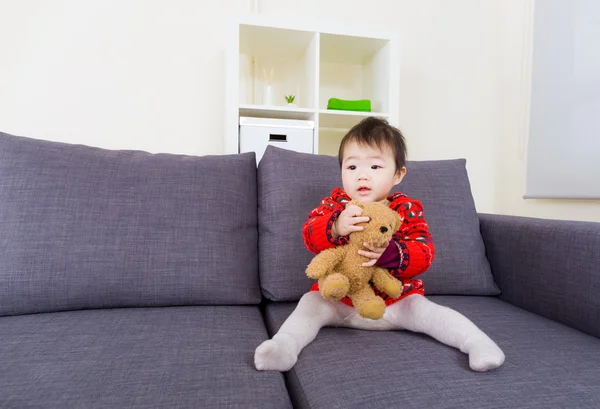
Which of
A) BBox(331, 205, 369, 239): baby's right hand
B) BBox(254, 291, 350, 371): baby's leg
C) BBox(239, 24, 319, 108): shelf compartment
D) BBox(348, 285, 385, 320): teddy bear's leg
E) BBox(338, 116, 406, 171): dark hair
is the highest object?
BBox(239, 24, 319, 108): shelf compartment

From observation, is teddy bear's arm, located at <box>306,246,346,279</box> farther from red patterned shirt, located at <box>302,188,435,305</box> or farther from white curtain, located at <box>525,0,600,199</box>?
white curtain, located at <box>525,0,600,199</box>

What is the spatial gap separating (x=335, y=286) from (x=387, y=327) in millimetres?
215

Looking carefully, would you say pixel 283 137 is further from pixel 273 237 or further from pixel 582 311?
pixel 582 311

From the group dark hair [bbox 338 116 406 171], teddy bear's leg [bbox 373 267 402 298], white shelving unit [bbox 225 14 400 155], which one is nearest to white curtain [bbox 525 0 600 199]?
white shelving unit [bbox 225 14 400 155]

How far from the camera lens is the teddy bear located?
32.5 inches

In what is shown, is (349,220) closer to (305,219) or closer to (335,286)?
(335,286)

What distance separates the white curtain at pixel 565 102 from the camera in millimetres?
1736

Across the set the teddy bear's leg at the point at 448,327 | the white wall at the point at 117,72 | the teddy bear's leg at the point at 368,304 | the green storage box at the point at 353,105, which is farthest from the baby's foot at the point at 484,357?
the white wall at the point at 117,72

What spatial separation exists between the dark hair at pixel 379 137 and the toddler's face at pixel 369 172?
0.01 meters

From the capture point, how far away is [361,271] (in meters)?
0.86

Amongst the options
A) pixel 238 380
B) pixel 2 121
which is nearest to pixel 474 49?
pixel 238 380

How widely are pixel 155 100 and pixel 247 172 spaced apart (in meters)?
1.07

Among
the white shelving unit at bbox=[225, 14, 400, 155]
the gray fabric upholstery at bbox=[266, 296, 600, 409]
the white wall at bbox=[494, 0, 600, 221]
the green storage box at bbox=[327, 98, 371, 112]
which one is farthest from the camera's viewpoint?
the white wall at bbox=[494, 0, 600, 221]

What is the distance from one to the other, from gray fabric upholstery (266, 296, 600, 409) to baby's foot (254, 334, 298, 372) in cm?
2
